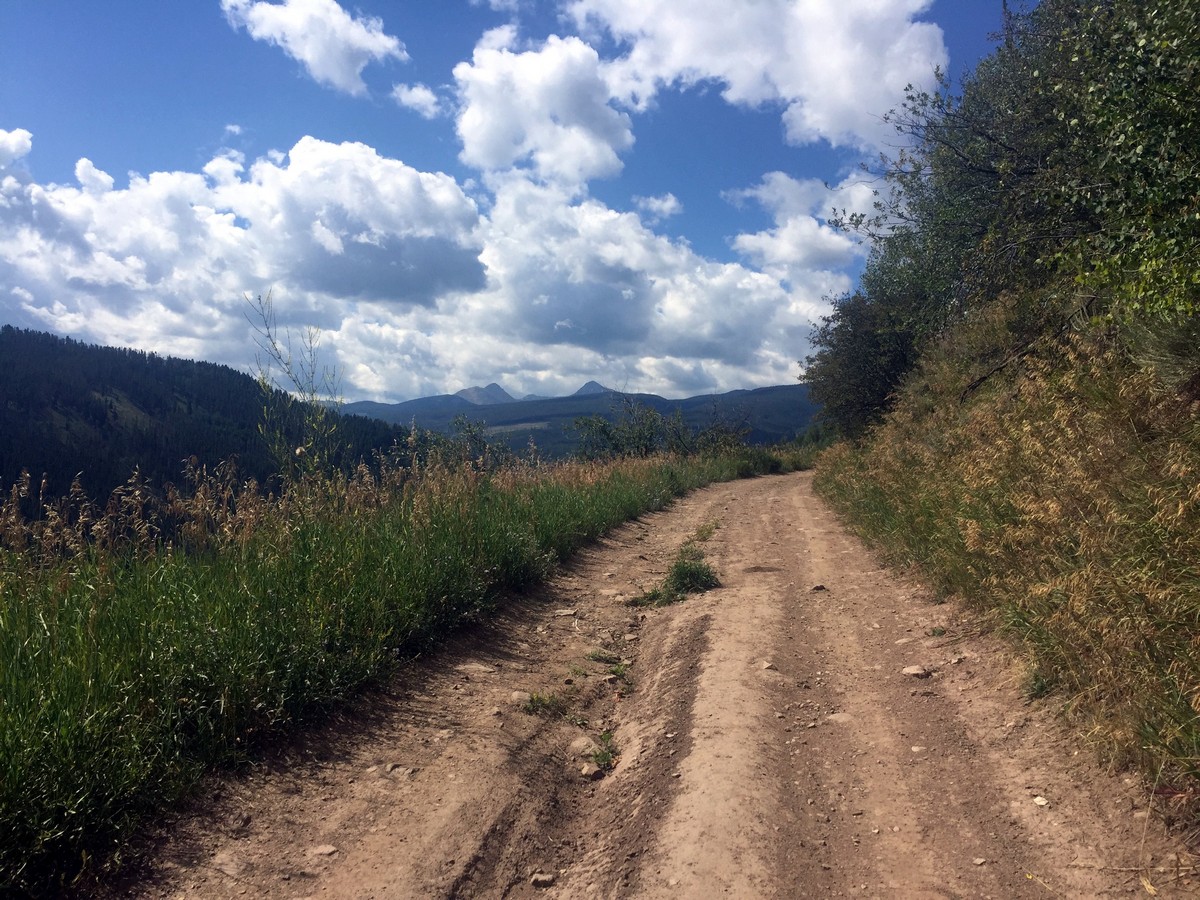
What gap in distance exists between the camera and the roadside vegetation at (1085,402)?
3.39 meters

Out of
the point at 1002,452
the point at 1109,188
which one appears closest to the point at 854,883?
the point at 1002,452

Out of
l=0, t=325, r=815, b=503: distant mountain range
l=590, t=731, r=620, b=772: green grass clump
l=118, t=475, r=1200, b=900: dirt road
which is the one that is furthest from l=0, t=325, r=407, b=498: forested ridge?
l=590, t=731, r=620, b=772: green grass clump

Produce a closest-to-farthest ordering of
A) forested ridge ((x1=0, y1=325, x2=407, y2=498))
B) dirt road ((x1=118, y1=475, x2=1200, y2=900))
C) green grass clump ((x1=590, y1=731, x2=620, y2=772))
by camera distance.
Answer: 1. dirt road ((x1=118, y1=475, x2=1200, y2=900))
2. green grass clump ((x1=590, y1=731, x2=620, y2=772))
3. forested ridge ((x1=0, y1=325, x2=407, y2=498))

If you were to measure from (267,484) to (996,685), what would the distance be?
5.61 metres

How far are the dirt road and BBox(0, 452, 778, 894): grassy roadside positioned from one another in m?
0.25

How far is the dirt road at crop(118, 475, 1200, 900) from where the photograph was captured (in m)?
2.90

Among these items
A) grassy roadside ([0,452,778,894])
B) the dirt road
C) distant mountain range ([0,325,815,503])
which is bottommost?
the dirt road

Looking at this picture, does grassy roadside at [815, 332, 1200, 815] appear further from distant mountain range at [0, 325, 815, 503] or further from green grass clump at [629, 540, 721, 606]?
distant mountain range at [0, 325, 815, 503]

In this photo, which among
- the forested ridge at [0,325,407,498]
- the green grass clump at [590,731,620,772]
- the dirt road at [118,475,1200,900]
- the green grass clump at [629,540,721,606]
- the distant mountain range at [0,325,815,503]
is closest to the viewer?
the dirt road at [118,475,1200,900]

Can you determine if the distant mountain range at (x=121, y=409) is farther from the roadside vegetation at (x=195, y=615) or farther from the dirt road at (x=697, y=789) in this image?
the dirt road at (x=697, y=789)

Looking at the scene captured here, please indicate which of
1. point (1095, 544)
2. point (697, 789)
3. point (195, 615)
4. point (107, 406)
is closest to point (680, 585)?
point (697, 789)

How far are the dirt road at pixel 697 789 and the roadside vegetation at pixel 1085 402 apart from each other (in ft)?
1.39

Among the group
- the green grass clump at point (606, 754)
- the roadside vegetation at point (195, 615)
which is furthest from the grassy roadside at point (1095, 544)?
the roadside vegetation at point (195, 615)

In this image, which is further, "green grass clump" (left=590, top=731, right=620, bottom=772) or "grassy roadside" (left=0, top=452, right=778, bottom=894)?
"green grass clump" (left=590, top=731, right=620, bottom=772)
